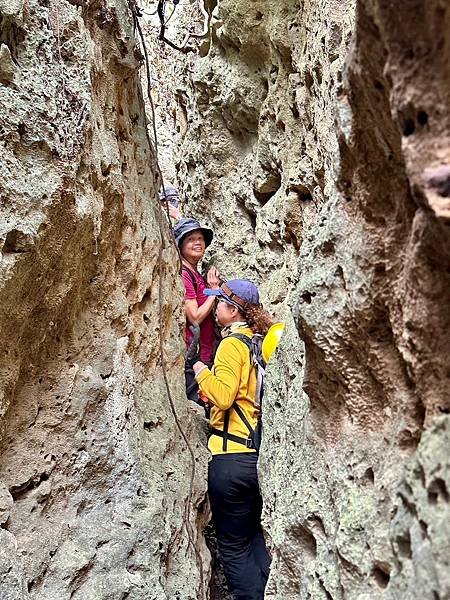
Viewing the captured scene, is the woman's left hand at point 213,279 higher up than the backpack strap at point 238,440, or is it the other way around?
the woman's left hand at point 213,279

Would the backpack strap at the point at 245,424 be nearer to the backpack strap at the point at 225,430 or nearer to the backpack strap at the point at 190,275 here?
the backpack strap at the point at 225,430

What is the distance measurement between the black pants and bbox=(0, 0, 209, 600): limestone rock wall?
5.4 inches

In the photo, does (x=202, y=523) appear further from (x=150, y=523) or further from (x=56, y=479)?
(x=56, y=479)

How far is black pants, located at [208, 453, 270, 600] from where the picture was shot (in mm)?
3072

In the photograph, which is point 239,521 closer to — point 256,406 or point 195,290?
point 256,406

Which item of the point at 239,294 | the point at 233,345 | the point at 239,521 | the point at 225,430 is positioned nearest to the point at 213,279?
the point at 239,294

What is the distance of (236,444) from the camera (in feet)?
10.1

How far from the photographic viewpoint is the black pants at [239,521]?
3.07 m

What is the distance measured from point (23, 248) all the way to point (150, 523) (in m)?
1.30

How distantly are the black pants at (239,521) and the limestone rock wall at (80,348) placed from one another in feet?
0.45

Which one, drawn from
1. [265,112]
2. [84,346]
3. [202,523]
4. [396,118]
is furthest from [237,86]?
[396,118]

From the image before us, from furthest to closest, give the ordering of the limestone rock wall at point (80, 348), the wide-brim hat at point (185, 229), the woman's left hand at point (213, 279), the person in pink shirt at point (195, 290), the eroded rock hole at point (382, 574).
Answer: the woman's left hand at point (213, 279) → the wide-brim hat at point (185, 229) → the person in pink shirt at point (195, 290) → the limestone rock wall at point (80, 348) → the eroded rock hole at point (382, 574)

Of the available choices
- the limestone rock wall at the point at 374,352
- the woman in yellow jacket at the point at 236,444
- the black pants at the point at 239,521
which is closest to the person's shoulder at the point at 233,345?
the woman in yellow jacket at the point at 236,444

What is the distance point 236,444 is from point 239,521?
0.47 m
